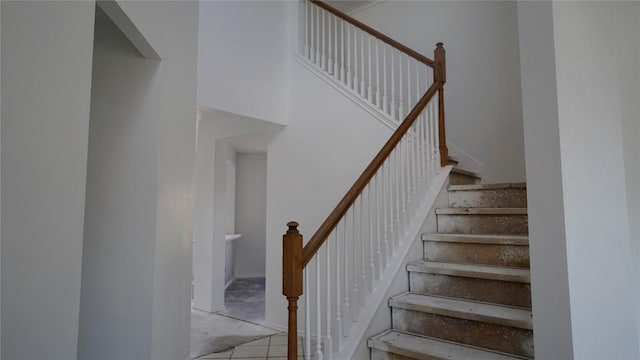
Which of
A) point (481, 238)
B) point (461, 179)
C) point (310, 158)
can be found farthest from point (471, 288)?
point (310, 158)

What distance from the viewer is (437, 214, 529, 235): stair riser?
92.3 inches

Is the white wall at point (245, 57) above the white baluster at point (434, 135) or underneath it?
above

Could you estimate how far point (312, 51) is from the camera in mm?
3834

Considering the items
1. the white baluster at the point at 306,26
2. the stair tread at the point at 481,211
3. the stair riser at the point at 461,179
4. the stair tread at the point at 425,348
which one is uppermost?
the white baluster at the point at 306,26

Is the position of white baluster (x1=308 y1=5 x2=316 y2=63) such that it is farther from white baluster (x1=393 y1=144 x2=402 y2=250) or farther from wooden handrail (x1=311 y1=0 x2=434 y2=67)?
white baluster (x1=393 y1=144 x2=402 y2=250)

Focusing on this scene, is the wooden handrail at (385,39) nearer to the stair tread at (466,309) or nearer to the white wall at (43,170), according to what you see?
the stair tread at (466,309)

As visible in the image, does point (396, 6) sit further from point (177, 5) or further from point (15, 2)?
point (15, 2)

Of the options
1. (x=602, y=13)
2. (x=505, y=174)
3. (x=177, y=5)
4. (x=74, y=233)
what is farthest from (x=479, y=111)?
(x=74, y=233)

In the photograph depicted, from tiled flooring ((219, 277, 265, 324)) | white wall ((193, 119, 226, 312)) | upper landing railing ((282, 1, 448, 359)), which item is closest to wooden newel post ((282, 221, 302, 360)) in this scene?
upper landing railing ((282, 1, 448, 359))

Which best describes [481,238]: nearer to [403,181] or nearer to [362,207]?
[403,181]

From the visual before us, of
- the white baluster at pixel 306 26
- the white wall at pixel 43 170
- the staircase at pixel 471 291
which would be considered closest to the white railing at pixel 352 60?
the white baluster at pixel 306 26

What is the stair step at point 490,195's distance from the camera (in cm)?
254

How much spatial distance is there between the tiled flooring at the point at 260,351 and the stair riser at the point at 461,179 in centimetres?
178

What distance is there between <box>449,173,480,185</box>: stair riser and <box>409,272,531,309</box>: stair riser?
37.8 inches
